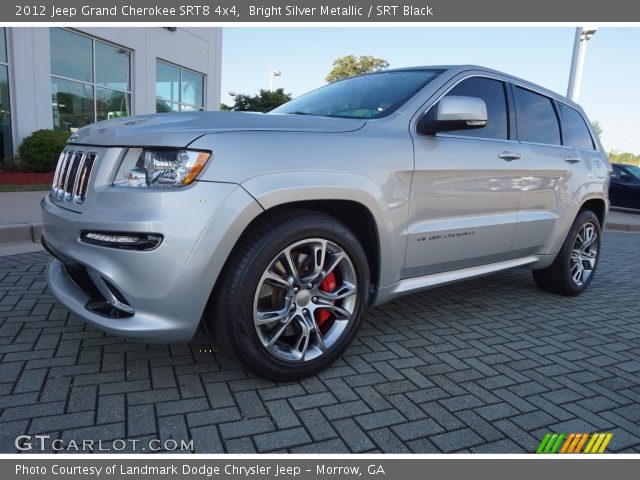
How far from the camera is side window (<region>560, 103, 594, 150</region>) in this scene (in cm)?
448

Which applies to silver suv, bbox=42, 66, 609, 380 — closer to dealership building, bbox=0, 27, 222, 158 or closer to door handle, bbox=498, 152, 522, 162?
door handle, bbox=498, 152, 522, 162

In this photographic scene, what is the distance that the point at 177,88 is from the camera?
16.0 m

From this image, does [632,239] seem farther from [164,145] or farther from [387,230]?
[164,145]

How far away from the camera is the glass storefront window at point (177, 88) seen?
595 inches

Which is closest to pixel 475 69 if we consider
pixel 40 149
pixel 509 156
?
pixel 509 156

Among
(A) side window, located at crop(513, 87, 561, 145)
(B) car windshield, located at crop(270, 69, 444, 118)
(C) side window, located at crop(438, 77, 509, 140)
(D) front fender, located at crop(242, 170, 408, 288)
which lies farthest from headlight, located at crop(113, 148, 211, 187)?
(A) side window, located at crop(513, 87, 561, 145)

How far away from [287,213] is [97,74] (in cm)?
1237

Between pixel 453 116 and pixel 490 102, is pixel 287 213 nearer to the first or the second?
pixel 453 116

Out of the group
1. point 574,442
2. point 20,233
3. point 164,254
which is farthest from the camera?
point 20,233

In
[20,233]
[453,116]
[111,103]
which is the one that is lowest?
[20,233]

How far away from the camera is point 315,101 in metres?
3.60

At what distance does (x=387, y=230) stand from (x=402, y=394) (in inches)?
35.8

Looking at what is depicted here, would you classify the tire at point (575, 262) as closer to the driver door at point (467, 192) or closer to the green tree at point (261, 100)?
the driver door at point (467, 192)
